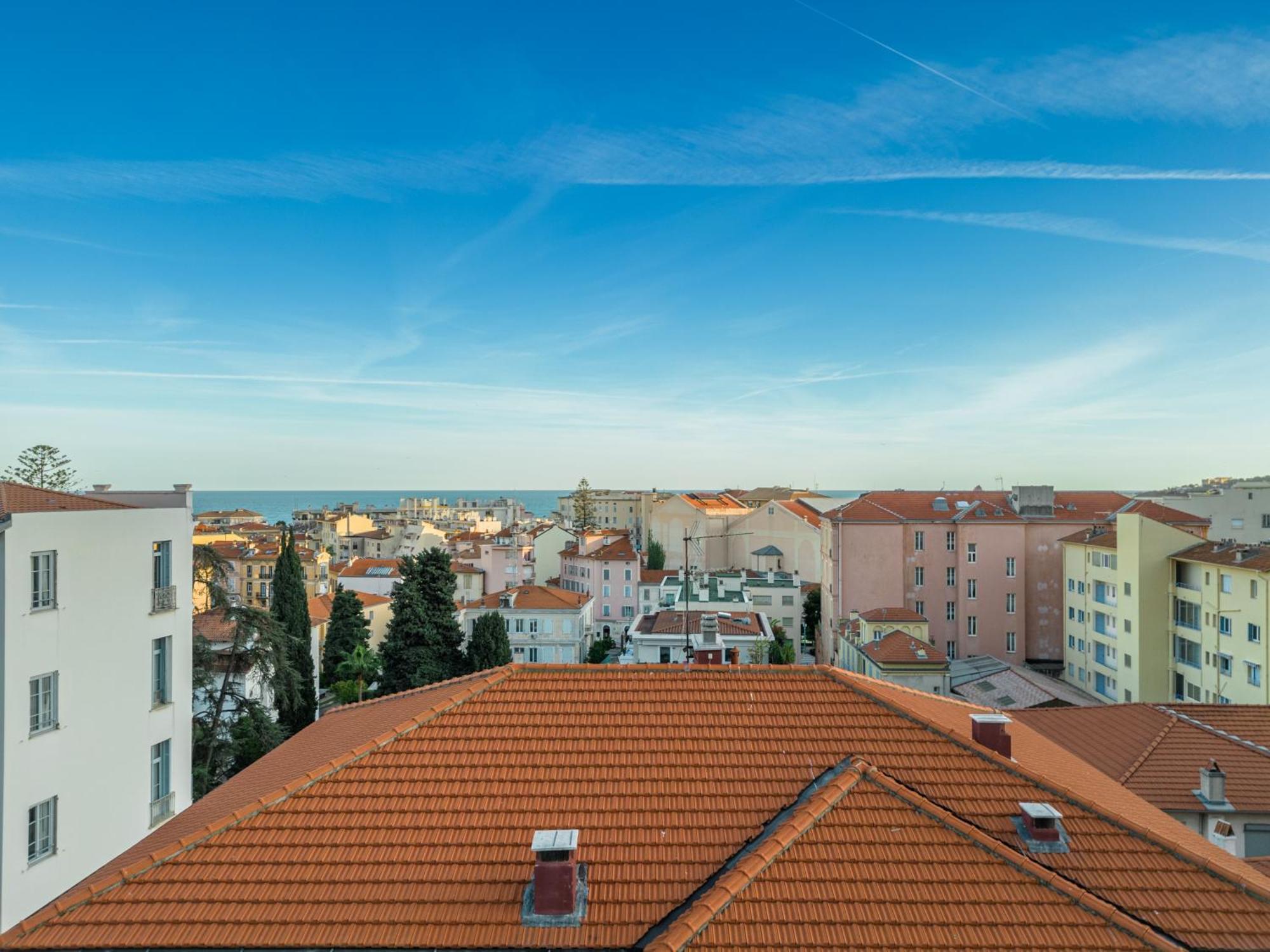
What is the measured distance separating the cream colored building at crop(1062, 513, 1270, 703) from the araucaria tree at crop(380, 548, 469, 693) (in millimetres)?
30534

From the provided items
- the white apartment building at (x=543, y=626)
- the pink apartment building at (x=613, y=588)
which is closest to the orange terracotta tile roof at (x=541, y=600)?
the white apartment building at (x=543, y=626)

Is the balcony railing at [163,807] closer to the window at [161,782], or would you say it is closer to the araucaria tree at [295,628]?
the window at [161,782]

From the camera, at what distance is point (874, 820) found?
23.2 ft

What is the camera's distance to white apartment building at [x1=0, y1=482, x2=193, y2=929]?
12.1m

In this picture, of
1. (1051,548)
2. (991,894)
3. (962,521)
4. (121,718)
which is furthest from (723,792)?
(1051,548)

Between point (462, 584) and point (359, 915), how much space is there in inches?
2316

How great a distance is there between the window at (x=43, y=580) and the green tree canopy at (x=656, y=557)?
64.5 metres

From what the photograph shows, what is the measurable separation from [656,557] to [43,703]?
→ 64924 millimetres

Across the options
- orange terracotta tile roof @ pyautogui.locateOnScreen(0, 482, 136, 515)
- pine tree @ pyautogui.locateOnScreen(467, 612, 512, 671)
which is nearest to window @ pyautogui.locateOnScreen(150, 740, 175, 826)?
orange terracotta tile roof @ pyautogui.locateOnScreen(0, 482, 136, 515)

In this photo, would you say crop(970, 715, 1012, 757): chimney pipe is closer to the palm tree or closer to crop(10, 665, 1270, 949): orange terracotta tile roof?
crop(10, 665, 1270, 949): orange terracotta tile roof

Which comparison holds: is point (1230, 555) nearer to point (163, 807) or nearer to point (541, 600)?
point (541, 600)

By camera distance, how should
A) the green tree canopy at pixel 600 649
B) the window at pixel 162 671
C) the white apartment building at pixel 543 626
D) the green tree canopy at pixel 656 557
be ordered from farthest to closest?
the green tree canopy at pixel 656 557 < the green tree canopy at pixel 600 649 < the white apartment building at pixel 543 626 < the window at pixel 162 671

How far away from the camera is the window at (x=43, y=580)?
12.5m

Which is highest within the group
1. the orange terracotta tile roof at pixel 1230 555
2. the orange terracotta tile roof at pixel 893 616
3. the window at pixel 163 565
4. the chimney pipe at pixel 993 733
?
the window at pixel 163 565
